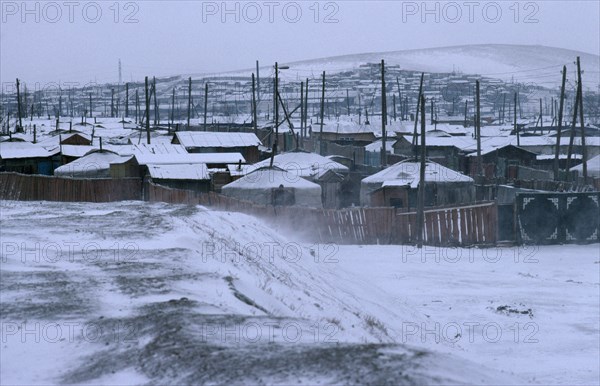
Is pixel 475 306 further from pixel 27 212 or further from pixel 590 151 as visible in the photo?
pixel 590 151

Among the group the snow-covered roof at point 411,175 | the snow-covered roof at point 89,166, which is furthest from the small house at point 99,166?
the snow-covered roof at point 411,175

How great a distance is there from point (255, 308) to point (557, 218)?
19.5 m

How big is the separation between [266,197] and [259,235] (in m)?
14.0

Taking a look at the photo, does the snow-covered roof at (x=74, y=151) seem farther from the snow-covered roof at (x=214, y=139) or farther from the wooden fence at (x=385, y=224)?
the wooden fence at (x=385, y=224)

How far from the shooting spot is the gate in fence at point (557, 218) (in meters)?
26.5

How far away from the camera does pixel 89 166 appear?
4016 centimetres

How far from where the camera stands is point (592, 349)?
44.9ft

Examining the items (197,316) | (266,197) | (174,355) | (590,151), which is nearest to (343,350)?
(174,355)

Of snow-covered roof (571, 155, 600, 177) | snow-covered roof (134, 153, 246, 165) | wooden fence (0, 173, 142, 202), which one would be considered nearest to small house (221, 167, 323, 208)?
wooden fence (0, 173, 142, 202)

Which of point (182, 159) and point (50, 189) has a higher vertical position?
point (182, 159)

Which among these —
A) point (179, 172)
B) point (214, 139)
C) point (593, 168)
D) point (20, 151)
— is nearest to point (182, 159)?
point (179, 172)

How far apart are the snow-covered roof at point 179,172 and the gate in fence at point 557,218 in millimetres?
14186

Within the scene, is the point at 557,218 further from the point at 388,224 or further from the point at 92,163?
the point at 92,163

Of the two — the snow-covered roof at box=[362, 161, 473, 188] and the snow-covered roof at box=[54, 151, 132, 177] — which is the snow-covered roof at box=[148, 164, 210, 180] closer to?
the snow-covered roof at box=[54, 151, 132, 177]
